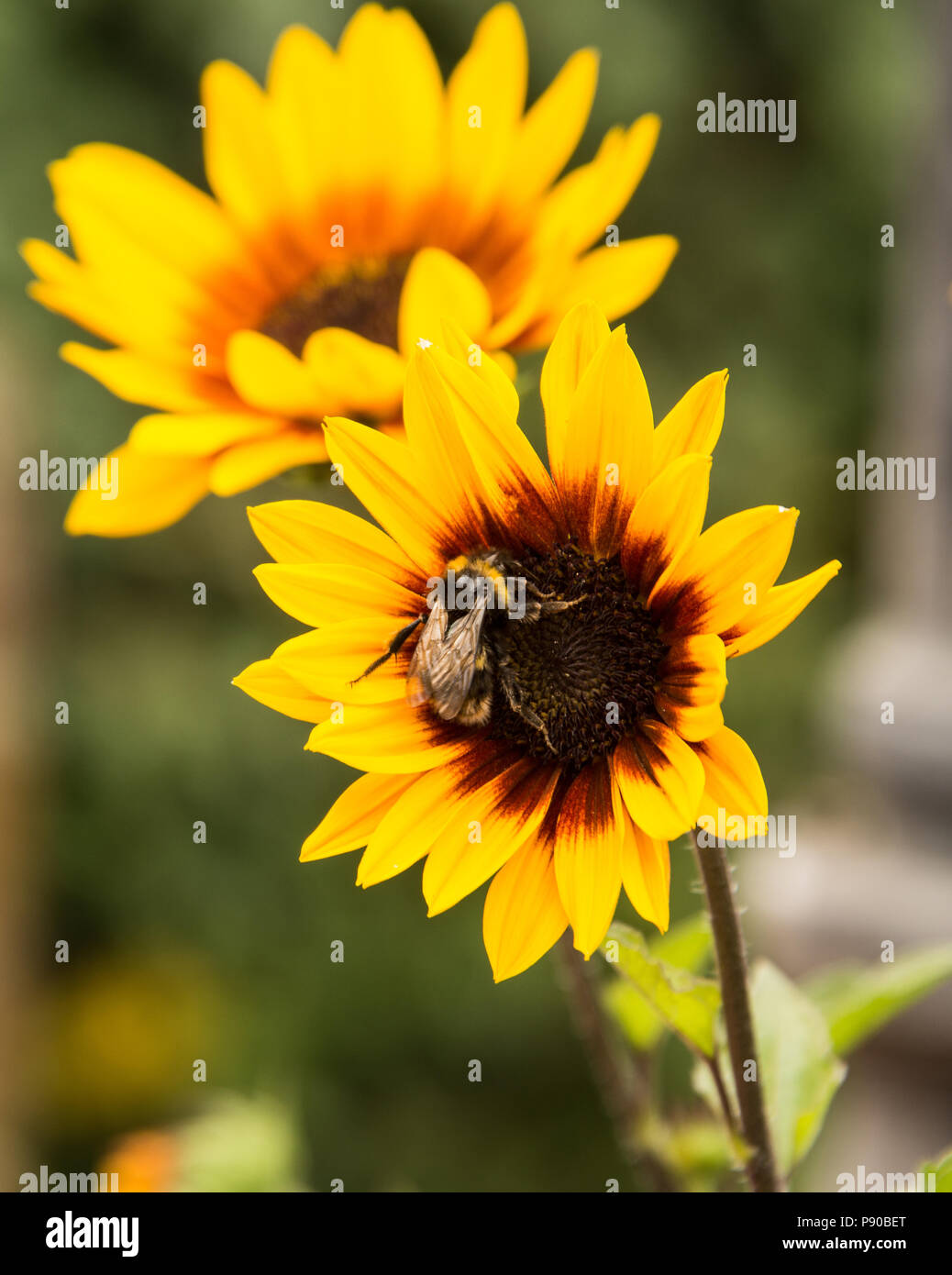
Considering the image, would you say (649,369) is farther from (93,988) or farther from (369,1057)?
(93,988)

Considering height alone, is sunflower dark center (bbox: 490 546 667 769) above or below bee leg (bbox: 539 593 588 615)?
below

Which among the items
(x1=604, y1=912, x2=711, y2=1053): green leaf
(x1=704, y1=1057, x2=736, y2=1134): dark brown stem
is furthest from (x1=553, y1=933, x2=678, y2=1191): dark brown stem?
(x1=704, y1=1057, x2=736, y2=1134): dark brown stem

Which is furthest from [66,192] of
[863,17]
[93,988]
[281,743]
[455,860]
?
[93,988]

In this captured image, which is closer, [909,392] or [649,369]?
[909,392]

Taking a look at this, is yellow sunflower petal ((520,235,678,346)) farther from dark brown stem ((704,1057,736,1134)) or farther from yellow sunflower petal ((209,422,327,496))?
dark brown stem ((704,1057,736,1134))
